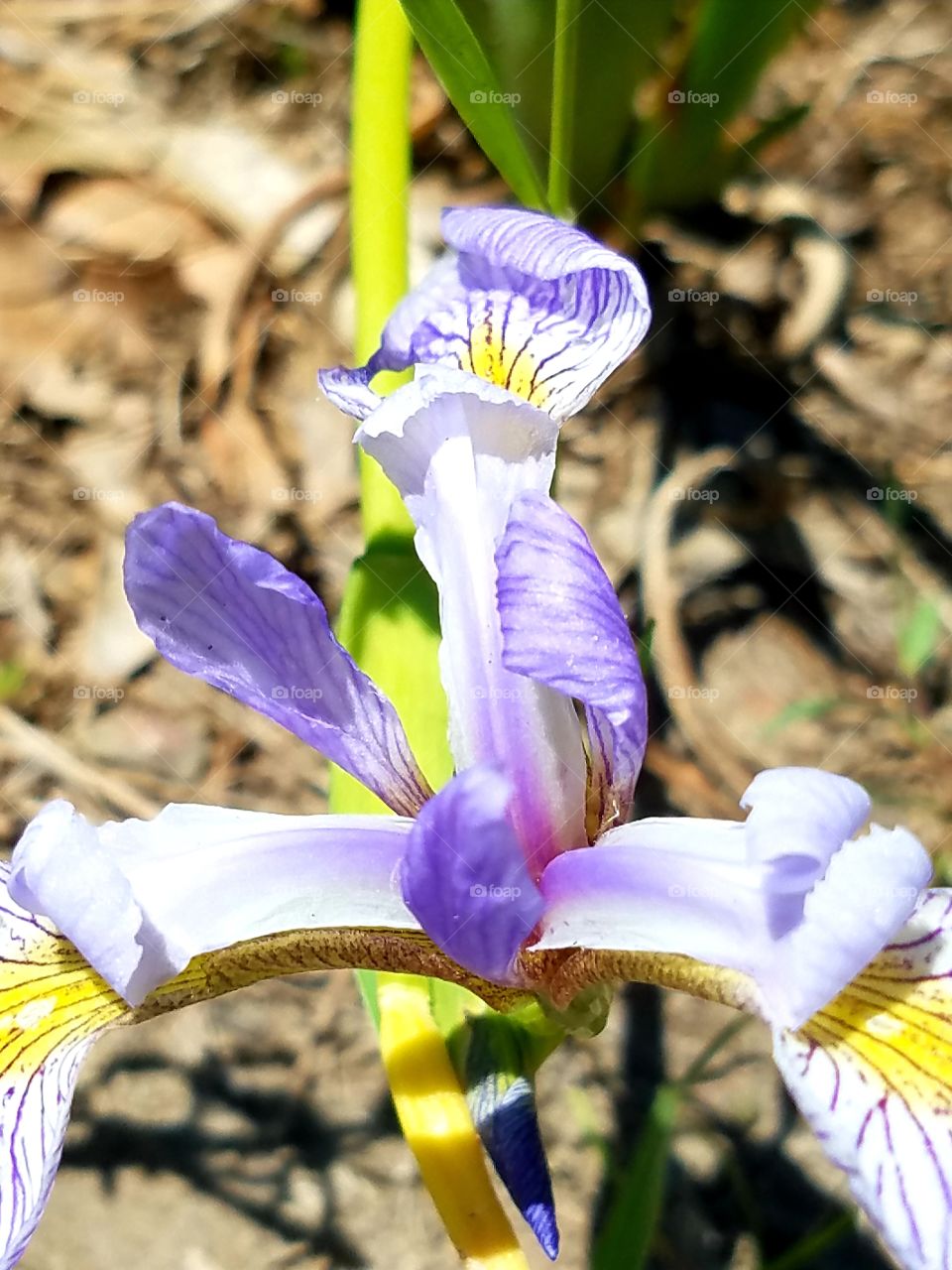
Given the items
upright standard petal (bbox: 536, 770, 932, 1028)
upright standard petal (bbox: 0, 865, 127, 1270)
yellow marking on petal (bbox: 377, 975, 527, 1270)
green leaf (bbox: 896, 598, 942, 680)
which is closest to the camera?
upright standard petal (bbox: 536, 770, 932, 1028)

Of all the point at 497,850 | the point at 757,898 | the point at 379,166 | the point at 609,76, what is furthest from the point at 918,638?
the point at 497,850

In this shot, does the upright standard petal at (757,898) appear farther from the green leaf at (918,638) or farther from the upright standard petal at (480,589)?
the green leaf at (918,638)

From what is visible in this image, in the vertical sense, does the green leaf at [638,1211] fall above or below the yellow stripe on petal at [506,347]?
below

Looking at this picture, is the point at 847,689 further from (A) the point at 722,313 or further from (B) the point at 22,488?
(B) the point at 22,488

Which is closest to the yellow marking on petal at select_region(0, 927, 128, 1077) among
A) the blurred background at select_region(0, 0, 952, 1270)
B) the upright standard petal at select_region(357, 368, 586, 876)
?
the upright standard petal at select_region(357, 368, 586, 876)

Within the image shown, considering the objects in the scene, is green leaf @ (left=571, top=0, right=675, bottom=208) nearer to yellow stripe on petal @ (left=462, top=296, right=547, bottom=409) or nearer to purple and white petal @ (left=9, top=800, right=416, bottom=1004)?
yellow stripe on petal @ (left=462, top=296, right=547, bottom=409)

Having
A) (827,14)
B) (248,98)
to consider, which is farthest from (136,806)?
(827,14)

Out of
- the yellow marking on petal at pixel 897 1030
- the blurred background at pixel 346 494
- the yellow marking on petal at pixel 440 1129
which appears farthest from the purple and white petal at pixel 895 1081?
the blurred background at pixel 346 494
